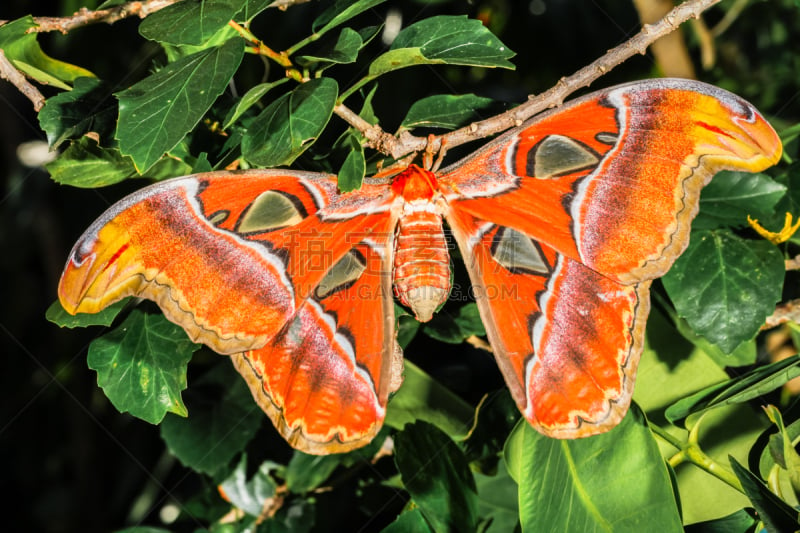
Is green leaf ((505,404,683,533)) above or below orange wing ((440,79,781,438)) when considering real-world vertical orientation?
below

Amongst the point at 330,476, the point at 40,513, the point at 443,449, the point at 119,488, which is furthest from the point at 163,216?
the point at 40,513

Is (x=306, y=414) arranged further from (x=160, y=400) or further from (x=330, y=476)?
(x=330, y=476)

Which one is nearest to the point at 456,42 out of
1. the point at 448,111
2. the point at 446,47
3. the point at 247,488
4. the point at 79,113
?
the point at 446,47

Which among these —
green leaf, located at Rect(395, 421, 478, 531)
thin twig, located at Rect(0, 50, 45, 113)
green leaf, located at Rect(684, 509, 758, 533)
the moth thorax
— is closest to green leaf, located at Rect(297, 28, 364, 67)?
the moth thorax

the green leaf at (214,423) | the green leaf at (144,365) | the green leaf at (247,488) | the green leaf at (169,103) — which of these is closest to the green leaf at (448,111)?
the green leaf at (169,103)

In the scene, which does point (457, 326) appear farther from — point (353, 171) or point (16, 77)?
point (16, 77)

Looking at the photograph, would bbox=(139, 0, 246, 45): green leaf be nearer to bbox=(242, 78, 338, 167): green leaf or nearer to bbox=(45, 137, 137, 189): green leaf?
Answer: bbox=(242, 78, 338, 167): green leaf

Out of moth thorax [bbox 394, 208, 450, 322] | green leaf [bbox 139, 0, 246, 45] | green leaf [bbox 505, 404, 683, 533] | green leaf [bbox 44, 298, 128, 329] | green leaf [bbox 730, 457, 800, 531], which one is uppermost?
green leaf [bbox 139, 0, 246, 45]
